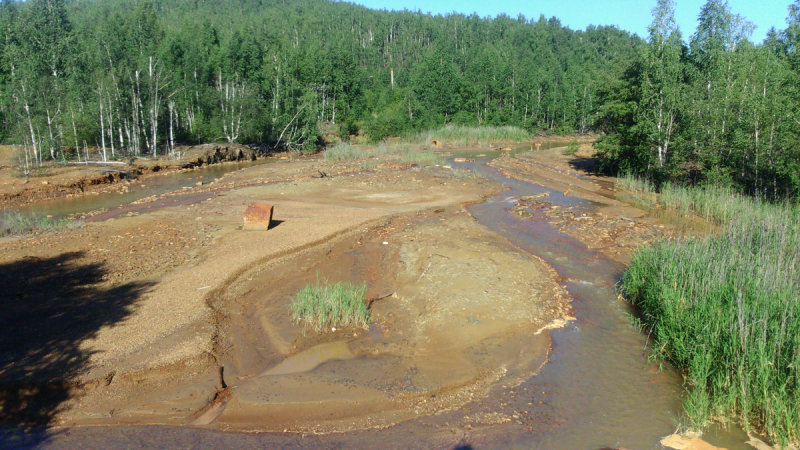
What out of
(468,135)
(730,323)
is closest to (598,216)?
(730,323)

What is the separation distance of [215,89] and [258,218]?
3216 cm

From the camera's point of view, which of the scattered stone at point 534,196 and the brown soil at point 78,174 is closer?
the scattered stone at point 534,196

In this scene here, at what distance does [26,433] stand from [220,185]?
19892 mm

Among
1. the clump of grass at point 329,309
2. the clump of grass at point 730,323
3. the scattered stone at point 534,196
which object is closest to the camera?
the clump of grass at point 730,323

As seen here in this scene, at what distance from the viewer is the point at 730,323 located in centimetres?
779

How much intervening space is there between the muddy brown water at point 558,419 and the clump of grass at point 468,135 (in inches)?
1587

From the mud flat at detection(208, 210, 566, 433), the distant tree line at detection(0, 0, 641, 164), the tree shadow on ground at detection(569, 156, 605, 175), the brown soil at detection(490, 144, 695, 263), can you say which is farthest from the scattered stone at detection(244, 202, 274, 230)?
the tree shadow on ground at detection(569, 156, 605, 175)

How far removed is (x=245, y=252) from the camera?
1364cm

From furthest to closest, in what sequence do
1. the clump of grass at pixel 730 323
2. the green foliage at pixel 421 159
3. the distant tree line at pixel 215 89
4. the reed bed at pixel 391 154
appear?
the reed bed at pixel 391 154
the green foliage at pixel 421 159
the distant tree line at pixel 215 89
the clump of grass at pixel 730 323

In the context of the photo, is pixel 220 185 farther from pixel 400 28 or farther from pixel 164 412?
pixel 400 28

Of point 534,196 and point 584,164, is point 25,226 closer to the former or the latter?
point 534,196

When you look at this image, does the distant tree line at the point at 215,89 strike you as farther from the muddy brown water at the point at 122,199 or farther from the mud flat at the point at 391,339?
the mud flat at the point at 391,339

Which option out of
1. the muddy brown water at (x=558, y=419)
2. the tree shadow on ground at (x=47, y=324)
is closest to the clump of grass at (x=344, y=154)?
the tree shadow on ground at (x=47, y=324)

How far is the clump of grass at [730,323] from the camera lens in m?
6.89
